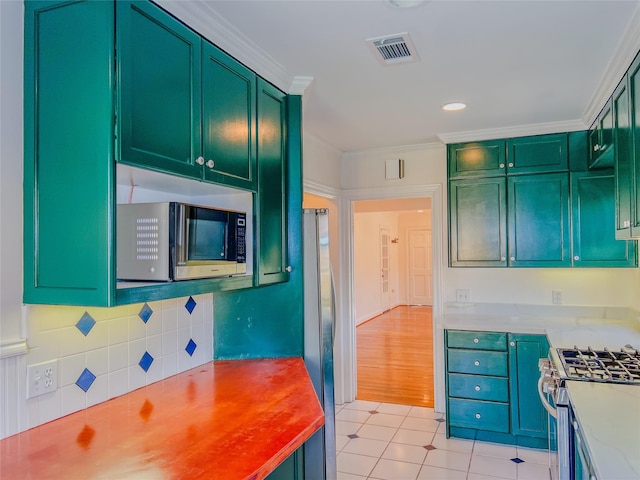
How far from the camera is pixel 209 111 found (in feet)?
6.28

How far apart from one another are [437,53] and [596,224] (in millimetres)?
2107

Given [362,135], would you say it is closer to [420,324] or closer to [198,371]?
[198,371]

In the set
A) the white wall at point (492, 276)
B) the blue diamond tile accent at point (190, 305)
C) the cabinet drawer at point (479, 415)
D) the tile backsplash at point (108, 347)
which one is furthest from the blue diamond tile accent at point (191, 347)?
the white wall at point (492, 276)

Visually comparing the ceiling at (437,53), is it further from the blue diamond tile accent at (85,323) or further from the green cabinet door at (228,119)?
the blue diamond tile accent at (85,323)

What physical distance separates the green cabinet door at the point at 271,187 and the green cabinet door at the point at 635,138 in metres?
1.69

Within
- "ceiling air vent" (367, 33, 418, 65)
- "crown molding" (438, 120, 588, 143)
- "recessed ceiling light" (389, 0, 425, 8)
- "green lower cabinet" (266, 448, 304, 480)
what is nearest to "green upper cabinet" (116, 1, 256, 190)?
"ceiling air vent" (367, 33, 418, 65)

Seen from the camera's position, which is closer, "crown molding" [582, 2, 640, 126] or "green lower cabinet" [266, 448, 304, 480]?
Answer: "green lower cabinet" [266, 448, 304, 480]

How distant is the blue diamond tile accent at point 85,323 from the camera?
1.76 meters

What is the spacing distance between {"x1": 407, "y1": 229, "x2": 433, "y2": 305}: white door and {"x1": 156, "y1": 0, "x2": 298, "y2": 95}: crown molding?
9.60 m

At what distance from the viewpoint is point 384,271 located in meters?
10.7

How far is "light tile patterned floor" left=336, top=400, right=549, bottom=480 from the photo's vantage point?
3.05 m

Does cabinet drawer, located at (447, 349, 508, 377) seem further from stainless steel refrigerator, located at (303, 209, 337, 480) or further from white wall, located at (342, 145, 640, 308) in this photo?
stainless steel refrigerator, located at (303, 209, 337, 480)

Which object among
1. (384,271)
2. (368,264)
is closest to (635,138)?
(368,264)

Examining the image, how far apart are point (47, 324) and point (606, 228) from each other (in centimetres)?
364
